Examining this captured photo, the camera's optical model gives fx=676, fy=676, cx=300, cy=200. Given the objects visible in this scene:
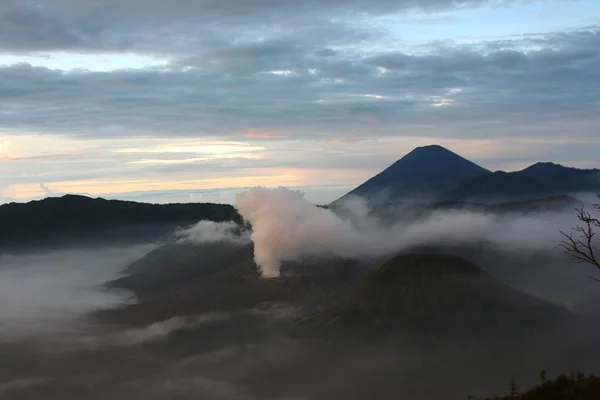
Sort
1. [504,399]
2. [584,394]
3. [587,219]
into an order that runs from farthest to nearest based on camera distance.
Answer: [504,399]
[584,394]
[587,219]

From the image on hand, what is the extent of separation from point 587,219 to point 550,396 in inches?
906

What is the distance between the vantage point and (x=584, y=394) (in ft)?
161

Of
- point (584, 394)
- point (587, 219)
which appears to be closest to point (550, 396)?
point (584, 394)

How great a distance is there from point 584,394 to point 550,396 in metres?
2.80

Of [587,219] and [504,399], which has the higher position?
[587,219]

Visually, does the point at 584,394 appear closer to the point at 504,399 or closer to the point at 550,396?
the point at 550,396

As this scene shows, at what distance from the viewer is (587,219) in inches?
1320

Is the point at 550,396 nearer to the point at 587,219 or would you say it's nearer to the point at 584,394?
the point at 584,394

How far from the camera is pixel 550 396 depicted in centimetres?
5122

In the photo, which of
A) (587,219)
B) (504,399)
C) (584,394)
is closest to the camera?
(587,219)

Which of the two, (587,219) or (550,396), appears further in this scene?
(550,396)

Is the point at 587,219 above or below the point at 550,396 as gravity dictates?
above

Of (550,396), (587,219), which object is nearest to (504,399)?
(550,396)

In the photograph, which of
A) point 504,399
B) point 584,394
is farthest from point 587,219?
point 504,399
